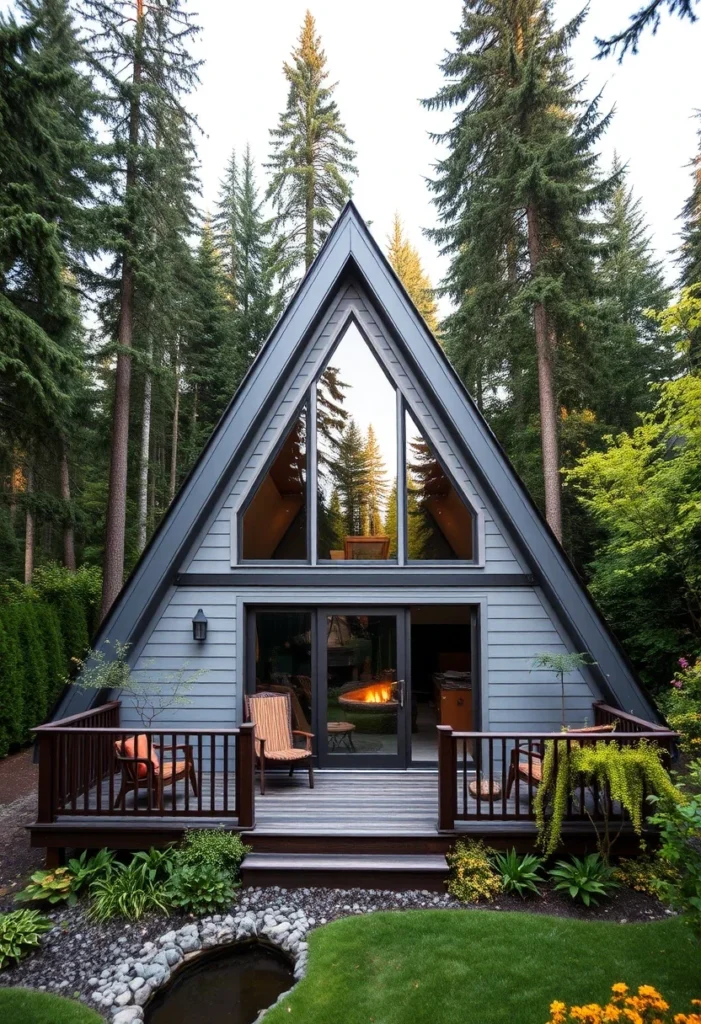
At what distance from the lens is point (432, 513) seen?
725 centimetres

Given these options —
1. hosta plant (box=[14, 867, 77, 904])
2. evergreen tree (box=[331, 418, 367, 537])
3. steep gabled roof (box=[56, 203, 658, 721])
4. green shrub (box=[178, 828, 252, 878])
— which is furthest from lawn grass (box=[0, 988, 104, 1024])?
evergreen tree (box=[331, 418, 367, 537])

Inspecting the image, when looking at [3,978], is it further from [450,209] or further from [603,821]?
[450,209]

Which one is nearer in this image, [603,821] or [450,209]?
[603,821]

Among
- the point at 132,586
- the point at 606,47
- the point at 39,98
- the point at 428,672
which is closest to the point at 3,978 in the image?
the point at 132,586

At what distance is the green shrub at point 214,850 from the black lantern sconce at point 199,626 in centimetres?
226

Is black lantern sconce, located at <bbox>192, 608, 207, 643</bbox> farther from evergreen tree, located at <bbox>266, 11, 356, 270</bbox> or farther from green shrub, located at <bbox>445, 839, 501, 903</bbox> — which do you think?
evergreen tree, located at <bbox>266, 11, 356, 270</bbox>

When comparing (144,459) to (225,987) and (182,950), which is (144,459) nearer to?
(182,950)

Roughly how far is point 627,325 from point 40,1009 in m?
16.4

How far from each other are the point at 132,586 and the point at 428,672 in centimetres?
369

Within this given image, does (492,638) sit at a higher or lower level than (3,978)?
higher

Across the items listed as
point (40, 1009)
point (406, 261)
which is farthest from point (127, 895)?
point (406, 261)

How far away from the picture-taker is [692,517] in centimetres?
830

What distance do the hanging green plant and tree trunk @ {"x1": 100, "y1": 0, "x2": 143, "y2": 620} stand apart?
1026cm

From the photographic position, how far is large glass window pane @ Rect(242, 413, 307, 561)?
23.7 feet
